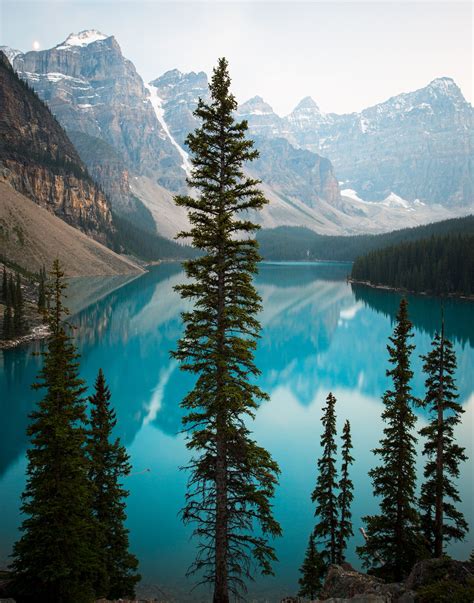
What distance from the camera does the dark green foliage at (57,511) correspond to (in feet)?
46.1

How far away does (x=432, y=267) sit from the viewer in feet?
440

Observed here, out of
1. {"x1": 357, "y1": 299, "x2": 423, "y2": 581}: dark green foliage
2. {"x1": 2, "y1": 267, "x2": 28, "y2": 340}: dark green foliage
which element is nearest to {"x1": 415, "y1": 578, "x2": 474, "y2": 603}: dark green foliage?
{"x1": 357, "y1": 299, "x2": 423, "y2": 581}: dark green foliage

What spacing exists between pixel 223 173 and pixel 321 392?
45.0 m

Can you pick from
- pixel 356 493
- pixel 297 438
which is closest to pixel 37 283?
pixel 297 438

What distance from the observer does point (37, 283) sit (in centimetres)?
11156

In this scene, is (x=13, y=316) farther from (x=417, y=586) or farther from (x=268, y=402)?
(x=417, y=586)

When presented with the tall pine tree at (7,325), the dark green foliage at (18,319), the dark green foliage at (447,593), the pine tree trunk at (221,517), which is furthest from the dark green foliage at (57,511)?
the dark green foliage at (18,319)

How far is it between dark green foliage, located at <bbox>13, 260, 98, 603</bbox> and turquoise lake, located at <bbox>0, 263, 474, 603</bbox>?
7.55 m

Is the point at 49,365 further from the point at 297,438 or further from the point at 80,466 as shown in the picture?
the point at 297,438

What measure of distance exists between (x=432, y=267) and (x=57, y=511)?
137 m

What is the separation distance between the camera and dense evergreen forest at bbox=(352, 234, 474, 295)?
127 meters

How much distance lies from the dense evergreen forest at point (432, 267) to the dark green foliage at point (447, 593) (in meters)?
126

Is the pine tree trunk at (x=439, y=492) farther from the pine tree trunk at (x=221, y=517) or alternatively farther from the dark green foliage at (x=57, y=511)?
the dark green foliage at (x=57, y=511)

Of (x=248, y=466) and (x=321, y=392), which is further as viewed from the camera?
(x=321, y=392)
